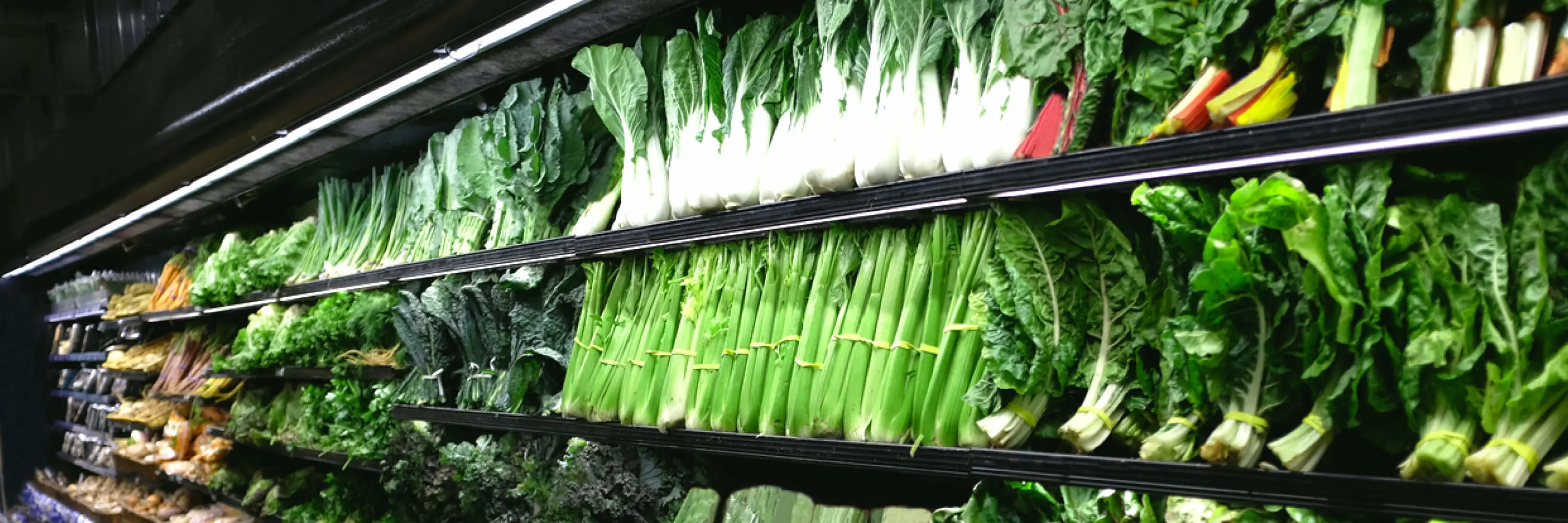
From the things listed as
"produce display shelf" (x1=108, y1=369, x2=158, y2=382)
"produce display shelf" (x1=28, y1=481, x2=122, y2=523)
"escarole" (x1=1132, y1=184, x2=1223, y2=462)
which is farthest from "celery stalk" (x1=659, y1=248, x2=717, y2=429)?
"produce display shelf" (x1=28, y1=481, x2=122, y2=523)

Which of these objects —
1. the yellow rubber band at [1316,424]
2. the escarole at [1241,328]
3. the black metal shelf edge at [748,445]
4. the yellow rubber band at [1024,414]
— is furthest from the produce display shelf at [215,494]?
the yellow rubber band at [1316,424]

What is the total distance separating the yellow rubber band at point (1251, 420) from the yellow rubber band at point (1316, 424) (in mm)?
67

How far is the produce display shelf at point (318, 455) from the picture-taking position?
4793 mm

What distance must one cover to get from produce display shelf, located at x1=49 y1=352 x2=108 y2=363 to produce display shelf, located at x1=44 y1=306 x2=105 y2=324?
0.31m

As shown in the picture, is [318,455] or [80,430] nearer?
[318,455]

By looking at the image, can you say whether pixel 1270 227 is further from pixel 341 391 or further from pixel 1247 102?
pixel 341 391

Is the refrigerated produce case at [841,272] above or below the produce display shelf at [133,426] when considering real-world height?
above

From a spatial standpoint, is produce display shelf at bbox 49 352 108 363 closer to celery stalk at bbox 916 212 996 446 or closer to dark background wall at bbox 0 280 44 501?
dark background wall at bbox 0 280 44 501

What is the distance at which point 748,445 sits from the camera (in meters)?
2.72

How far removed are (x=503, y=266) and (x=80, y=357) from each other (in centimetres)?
768

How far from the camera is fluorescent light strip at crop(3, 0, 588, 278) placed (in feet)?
10.3

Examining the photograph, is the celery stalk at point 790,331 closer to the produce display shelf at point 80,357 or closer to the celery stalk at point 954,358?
the celery stalk at point 954,358

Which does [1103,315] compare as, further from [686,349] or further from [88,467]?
[88,467]

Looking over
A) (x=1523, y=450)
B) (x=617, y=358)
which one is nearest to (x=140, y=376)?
(x=617, y=358)
